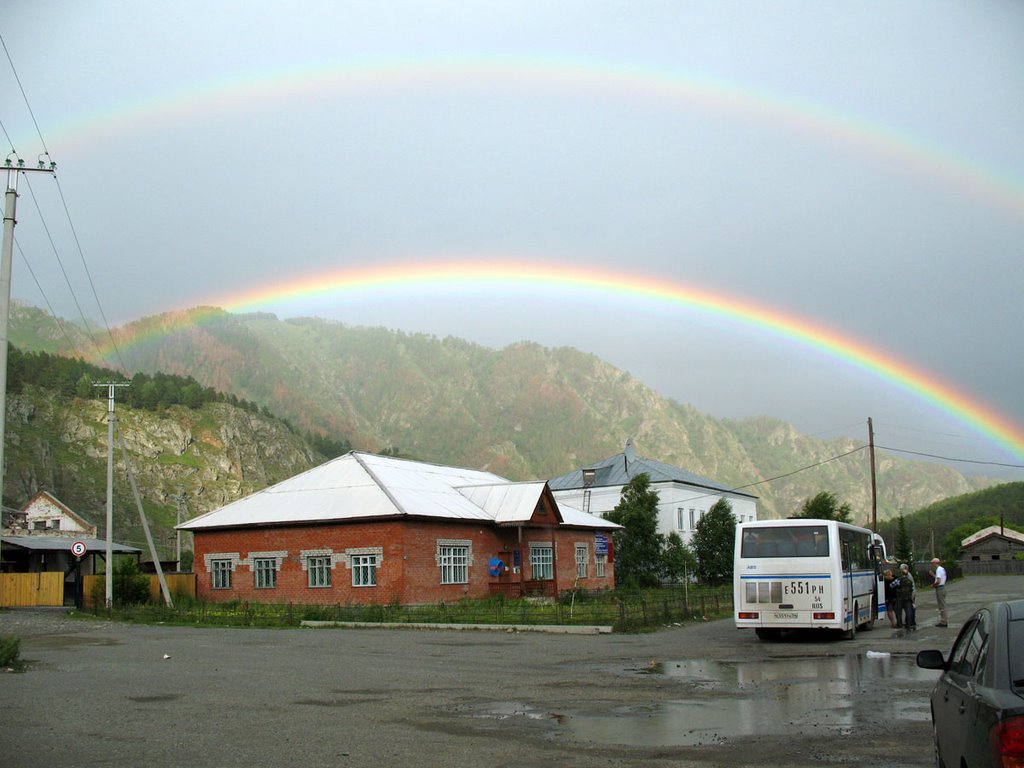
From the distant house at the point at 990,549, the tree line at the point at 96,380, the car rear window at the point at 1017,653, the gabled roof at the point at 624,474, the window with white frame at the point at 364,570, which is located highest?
the tree line at the point at 96,380

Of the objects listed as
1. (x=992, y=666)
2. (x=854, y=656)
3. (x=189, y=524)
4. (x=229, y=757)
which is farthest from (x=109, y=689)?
(x=189, y=524)

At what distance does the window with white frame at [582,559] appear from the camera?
51.7 metres

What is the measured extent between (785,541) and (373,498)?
2087cm

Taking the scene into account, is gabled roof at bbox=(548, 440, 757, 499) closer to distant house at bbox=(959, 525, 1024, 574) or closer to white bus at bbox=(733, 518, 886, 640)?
distant house at bbox=(959, 525, 1024, 574)

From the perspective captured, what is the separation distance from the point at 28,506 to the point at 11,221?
295 ft

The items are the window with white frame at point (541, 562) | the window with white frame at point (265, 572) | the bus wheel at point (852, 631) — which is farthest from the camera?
the window with white frame at point (541, 562)

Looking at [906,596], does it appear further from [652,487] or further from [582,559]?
[652,487]

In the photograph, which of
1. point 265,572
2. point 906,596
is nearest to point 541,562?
point 265,572

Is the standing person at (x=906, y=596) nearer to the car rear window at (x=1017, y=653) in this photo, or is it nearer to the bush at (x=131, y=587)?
the car rear window at (x=1017, y=653)

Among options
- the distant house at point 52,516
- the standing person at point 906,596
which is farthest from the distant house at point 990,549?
the distant house at point 52,516

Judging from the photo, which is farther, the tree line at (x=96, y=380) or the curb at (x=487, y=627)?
the tree line at (x=96, y=380)

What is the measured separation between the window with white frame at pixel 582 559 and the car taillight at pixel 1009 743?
4657 cm

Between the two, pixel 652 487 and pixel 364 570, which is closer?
pixel 364 570

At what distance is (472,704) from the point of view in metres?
13.1
